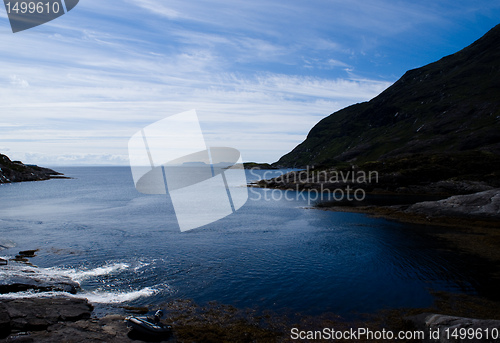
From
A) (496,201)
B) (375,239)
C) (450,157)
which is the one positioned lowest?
(375,239)

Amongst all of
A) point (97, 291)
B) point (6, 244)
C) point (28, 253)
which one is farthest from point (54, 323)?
point (6, 244)

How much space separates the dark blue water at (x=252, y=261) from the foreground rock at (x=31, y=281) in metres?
1.82

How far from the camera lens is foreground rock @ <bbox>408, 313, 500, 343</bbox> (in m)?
17.8

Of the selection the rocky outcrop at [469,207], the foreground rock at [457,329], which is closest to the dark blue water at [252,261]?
the foreground rock at [457,329]

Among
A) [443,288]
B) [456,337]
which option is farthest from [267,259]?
[456,337]

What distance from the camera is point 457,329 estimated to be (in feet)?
62.3

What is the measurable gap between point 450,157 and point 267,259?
348 feet

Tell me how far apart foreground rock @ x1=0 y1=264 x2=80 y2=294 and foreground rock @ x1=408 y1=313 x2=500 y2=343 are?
30388 millimetres

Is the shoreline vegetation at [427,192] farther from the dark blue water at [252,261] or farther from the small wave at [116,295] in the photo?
the small wave at [116,295]

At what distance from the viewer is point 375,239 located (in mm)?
49750

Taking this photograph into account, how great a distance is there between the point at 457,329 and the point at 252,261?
23518 millimetres

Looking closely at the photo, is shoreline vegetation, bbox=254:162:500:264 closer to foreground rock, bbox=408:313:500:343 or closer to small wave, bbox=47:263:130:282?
foreground rock, bbox=408:313:500:343

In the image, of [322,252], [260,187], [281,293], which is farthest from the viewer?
[260,187]

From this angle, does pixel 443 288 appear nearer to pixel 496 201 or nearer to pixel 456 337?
pixel 456 337
